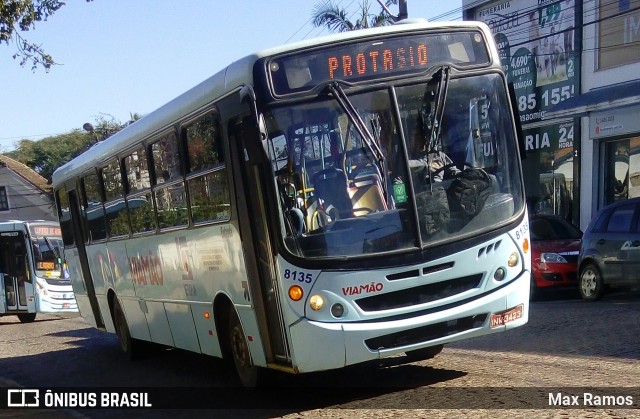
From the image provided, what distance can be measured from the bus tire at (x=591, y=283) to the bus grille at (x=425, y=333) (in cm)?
838

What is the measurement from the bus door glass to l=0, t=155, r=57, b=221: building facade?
36.6 metres

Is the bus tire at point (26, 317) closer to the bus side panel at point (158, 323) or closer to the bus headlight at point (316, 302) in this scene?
the bus side panel at point (158, 323)

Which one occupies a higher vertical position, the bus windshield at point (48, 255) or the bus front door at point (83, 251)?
the bus front door at point (83, 251)

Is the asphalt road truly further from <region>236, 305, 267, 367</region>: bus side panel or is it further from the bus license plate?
the bus license plate

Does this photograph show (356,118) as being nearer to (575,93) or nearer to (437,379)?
(437,379)

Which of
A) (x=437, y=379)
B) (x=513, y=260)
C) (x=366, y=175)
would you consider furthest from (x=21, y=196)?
(x=513, y=260)

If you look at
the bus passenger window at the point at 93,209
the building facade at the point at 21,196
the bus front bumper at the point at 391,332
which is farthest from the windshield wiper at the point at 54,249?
the building facade at the point at 21,196

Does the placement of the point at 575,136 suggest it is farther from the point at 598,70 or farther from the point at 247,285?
the point at 247,285

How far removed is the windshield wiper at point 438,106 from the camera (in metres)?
7.63

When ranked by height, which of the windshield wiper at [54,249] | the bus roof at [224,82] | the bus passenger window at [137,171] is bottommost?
the windshield wiper at [54,249]

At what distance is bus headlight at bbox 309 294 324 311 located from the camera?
288 inches

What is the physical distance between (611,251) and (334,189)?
29.8 ft

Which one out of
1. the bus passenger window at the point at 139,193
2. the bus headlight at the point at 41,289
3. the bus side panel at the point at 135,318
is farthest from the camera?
the bus headlight at the point at 41,289

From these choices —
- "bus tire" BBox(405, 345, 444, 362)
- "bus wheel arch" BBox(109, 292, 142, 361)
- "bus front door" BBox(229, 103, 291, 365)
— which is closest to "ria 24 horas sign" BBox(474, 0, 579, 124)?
"bus wheel arch" BBox(109, 292, 142, 361)
